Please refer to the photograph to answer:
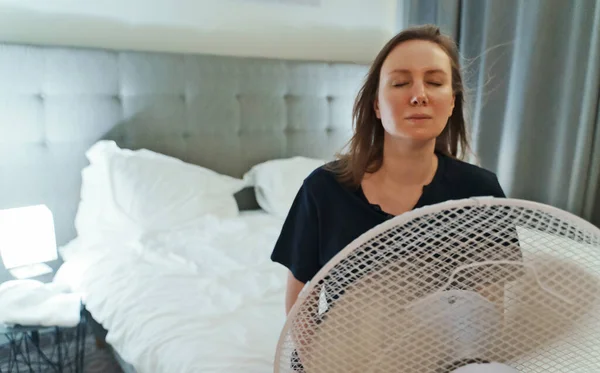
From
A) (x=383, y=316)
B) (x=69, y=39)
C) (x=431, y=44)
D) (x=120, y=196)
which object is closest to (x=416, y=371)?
(x=383, y=316)

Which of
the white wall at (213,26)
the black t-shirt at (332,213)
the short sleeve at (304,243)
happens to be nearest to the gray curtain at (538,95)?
the white wall at (213,26)

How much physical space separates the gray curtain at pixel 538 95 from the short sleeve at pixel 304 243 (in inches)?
56.0

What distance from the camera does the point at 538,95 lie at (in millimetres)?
1915

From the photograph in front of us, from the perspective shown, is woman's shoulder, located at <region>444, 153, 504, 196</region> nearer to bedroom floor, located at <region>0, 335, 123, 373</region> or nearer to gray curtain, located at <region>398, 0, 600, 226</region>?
gray curtain, located at <region>398, 0, 600, 226</region>

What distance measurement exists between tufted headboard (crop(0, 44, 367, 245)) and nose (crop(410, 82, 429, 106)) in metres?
1.20

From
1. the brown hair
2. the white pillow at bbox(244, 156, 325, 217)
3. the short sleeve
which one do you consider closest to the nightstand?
the white pillow at bbox(244, 156, 325, 217)

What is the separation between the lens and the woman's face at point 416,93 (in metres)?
0.71

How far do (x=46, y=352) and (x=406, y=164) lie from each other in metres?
1.75

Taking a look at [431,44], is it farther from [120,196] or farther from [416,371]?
[120,196]

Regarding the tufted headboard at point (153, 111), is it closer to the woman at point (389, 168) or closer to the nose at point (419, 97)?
the woman at point (389, 168)

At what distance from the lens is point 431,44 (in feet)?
2.51

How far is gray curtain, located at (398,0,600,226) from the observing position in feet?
5.78

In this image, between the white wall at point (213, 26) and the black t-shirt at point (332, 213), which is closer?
the black t-shirt at point (332, 213)

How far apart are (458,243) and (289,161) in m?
1.81
